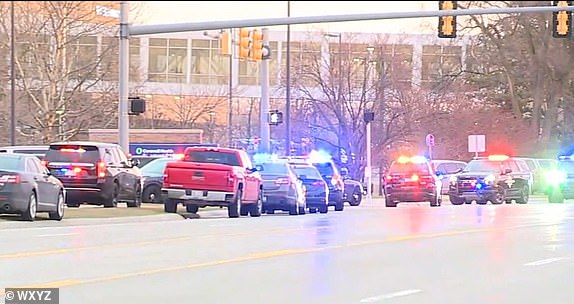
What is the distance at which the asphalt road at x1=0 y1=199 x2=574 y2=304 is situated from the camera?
1205 centimetres

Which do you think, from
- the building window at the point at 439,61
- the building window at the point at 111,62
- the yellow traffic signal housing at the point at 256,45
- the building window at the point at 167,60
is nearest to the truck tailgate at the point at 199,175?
the yellow traffic signal housing at the point at 256,45

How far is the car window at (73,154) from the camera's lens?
28.9 meters

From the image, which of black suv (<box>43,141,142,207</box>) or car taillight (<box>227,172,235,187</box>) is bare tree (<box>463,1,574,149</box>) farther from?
black suv (<box>43,141,142,207</box>)

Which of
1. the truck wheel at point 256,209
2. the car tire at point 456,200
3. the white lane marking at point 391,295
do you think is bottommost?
the car tire at point 456,200

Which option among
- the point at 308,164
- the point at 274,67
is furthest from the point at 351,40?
the point at 308,164

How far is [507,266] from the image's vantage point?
49.4 feet

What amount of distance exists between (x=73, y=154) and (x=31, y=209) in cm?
564

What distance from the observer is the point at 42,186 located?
23.8 metres

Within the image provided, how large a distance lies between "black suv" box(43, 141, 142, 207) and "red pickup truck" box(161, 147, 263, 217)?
6.13 feet

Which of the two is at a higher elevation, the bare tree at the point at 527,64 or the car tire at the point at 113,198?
the bare tree at the point at 527,64

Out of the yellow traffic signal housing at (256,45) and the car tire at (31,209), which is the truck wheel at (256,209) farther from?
the car tire at (31,209)

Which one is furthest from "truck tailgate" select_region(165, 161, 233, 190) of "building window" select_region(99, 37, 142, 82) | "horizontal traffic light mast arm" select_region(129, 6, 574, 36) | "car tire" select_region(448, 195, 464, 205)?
"building window" select_region(99, 37, 142, 82)

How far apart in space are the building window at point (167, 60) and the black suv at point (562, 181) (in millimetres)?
30305

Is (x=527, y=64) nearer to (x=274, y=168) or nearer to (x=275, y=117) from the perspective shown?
(x=275, y=117)
